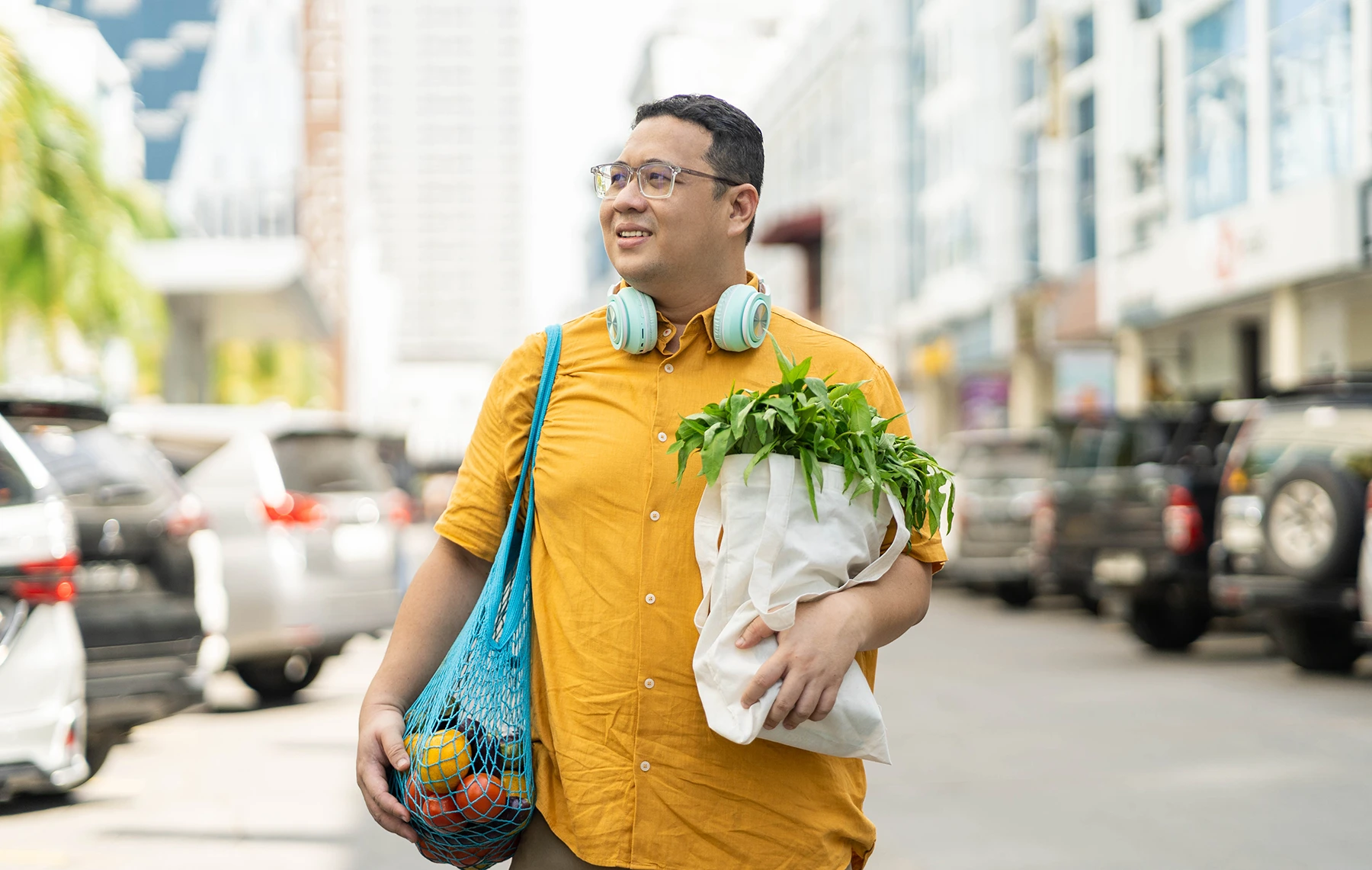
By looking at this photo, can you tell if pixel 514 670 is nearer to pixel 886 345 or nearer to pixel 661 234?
pixel 661 234

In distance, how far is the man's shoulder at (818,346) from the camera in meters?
2.60

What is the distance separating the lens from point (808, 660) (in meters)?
2.23

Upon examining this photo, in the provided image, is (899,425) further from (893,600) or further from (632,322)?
(632,322)

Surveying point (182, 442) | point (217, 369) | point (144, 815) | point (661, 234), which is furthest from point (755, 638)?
point (217, 369)

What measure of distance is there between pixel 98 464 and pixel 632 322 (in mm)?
5882

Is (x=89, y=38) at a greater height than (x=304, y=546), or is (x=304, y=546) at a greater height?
(x=89, y=38)

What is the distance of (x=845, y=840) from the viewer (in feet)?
8.38

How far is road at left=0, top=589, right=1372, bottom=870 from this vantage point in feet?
20.6

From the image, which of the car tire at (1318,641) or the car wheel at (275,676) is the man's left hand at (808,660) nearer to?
the car wheel at (275,676)

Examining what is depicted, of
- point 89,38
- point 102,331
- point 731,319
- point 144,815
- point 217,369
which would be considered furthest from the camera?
point 217,369

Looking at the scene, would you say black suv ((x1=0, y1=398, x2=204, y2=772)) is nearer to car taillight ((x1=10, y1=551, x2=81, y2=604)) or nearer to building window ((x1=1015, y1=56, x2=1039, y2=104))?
car taillight ((x1=10, y1=551, x2=81, y2=604))

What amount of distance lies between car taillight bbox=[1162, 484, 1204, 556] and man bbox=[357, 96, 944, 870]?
11.2 meters

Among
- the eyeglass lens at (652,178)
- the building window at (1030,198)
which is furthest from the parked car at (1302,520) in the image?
the building window at (1030,198)

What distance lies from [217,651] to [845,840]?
7.75m
